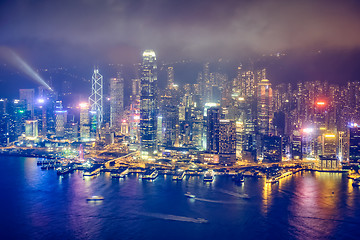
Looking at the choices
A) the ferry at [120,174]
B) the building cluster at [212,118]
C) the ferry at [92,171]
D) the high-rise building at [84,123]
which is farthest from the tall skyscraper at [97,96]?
the ferry at [120,174]

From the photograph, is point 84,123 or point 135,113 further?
point 135,113

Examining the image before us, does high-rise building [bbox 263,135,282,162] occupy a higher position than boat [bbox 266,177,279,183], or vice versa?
high-rise building [bbox 263,135,282,162]

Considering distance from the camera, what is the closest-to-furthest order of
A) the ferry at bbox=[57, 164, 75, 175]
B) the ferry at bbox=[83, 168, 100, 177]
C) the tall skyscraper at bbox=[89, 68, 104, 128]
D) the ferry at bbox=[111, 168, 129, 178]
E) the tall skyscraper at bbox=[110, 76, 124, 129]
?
1. the ferry at bbox=[111, 168, 129, 178]
2. the ferry at bbox=[83, 168, 100, 177]
3. the ferry at bbox=[57, 164, 75, 175]
4. the tall skyscraper at bbox=[89, 68, 104, 128]
5. the tall skyscraper at bbox=[110, 76, 124, 129]

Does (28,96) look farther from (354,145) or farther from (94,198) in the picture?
(354,145)

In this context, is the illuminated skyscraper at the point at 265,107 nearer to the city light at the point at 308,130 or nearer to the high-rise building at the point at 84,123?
the city light at the point at 308,130

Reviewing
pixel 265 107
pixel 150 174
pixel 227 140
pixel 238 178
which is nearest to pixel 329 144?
pixel 227 140

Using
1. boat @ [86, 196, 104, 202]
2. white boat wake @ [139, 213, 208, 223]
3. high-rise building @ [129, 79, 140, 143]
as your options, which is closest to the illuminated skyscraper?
high-rise building @ [129, 79, 140, 143]

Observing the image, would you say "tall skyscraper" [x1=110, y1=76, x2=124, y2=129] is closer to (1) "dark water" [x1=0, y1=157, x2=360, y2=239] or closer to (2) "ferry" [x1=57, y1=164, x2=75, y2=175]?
(2) "ferry" [x1=57, y1=164, x2=75, y2=175]
